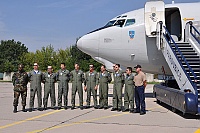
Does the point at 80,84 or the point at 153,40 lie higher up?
the point at 153,40

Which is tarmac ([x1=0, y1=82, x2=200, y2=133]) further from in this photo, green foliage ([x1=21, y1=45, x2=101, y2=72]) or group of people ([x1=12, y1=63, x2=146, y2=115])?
green foliage ([x1=21, y1=45, x2=101, y2=72])

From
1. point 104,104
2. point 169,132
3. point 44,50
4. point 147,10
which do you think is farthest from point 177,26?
point 44,50

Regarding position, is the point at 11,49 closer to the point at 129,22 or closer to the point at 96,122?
the point at 129,22

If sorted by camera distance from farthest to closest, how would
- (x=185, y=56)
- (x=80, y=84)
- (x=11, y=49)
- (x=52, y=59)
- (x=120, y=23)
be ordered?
1. (x=11, y=49)
2. (x=52, y=59)
3. (x=120, y=23)
4. (x=185, y=56)
5. (x=80, y=84)

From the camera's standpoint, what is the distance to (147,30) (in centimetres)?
1333

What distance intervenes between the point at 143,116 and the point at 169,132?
262 centimetres

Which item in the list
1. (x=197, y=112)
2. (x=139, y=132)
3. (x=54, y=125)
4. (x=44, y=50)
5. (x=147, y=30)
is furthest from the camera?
(x=44, y=50)

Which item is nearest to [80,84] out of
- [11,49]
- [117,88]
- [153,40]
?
[117,88]

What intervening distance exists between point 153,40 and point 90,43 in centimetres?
314

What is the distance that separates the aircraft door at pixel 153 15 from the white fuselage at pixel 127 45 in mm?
411

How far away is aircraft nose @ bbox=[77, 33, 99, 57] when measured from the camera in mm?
14633

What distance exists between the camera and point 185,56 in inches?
474

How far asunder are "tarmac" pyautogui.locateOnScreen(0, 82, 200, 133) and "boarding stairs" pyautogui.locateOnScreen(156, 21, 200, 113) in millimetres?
1165

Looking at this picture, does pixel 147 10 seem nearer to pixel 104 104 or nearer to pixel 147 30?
pixel 147 30
